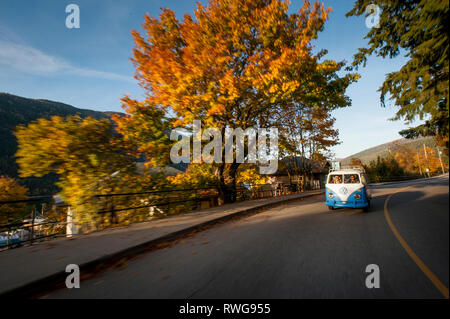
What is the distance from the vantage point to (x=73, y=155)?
7688 mm

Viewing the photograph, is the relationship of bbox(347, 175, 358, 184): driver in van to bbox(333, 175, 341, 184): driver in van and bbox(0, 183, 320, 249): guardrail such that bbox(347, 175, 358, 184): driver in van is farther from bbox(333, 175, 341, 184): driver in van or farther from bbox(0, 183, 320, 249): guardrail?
bbox(0, 183, 320, 249): guardrail

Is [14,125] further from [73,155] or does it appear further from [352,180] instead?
[352,180]

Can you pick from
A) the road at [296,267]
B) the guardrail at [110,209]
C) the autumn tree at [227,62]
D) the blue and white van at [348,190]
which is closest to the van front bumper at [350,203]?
the blue and white van at [348,190]

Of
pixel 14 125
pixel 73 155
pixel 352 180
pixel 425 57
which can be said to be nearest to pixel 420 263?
pixel 425 57

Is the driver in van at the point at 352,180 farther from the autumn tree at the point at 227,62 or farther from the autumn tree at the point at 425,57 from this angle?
the autumn tree at the point at 425,57

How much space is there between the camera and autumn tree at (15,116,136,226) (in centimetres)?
727

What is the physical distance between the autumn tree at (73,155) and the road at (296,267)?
474 centimetres

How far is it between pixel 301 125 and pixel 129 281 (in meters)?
23.7

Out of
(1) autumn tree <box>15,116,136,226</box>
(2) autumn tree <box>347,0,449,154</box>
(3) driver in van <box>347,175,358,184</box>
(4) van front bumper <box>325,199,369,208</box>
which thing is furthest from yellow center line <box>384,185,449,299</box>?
(1) autumn tree <box>15,116,136,226</box>

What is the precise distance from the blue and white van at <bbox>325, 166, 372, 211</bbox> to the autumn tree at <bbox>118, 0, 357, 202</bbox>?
14.7 ft

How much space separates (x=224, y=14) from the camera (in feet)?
34.6

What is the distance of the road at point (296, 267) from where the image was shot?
1.31 m
